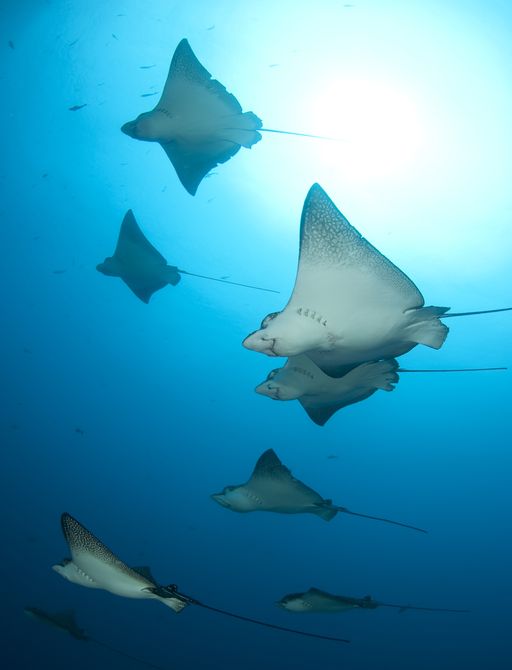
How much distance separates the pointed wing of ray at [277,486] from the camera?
451cm

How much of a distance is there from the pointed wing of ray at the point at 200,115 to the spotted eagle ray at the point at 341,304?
264 cm

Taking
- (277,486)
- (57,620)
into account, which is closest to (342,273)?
(277,486)

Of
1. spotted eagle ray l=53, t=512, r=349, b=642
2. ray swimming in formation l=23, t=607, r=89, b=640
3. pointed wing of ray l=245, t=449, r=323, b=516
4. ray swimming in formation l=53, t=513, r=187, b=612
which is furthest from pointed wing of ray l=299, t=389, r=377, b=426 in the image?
ray swimming in formation l=23, t=607, r=89, b=640

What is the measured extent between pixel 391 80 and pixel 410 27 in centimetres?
67

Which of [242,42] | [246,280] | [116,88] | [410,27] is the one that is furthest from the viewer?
[246,280]

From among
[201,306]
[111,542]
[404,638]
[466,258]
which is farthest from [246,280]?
[404,638]

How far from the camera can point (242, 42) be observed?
606cm

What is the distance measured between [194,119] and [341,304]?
304 centimetres

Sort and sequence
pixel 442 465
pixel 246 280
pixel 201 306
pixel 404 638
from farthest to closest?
pixel 404 638 → pixel 442 465 → pixel 201 306 → pixel 246 280

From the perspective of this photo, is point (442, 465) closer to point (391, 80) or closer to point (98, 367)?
point (98, 367)

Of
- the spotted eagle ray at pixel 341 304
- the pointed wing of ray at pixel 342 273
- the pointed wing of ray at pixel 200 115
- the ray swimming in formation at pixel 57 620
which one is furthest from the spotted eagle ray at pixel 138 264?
the ray swimming in formation at pixel 57 620

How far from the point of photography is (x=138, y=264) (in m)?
6.49

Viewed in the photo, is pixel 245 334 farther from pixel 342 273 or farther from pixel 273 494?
pixel 342 273

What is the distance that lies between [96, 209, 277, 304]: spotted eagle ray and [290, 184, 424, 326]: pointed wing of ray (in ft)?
10.7
